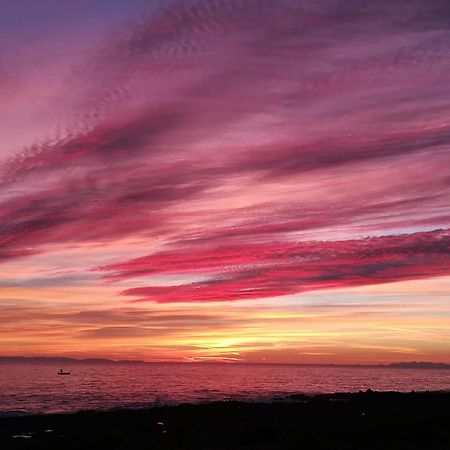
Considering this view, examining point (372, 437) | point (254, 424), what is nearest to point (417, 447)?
point (372, 437)

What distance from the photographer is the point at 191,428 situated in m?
29.1

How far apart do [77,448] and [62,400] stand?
51.3 metres

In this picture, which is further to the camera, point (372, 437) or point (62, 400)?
point (62, 400)

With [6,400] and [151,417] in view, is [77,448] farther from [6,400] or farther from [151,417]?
[6,400]

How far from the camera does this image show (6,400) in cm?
7244

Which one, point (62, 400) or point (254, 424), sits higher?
point (254, 424)

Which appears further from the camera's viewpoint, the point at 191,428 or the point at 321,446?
the point at 191,428

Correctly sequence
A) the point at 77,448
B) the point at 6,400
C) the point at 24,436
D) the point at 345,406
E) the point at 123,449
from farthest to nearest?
the point at 6,400 → the point at 345,406 → the point at 24,436 → the point at 77,448 → the point at 123,449

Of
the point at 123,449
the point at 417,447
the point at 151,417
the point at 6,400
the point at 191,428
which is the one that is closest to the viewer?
the point at 417,447

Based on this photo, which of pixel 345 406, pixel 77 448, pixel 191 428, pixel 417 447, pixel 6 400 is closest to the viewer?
pixel 417 447

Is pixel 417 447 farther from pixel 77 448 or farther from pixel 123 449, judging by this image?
pixel 77 448

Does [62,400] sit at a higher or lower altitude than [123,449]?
lower

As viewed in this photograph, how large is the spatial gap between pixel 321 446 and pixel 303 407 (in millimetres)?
27085

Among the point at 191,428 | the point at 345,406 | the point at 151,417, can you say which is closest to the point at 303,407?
the point at 345,406
